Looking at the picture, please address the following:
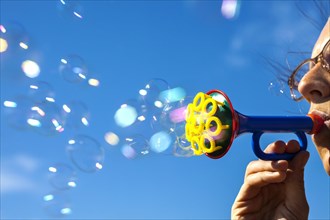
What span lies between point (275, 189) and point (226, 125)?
0.62 meters

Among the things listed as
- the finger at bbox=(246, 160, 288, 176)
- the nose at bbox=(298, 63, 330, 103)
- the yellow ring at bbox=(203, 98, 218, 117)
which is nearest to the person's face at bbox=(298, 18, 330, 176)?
the nose at bbox=(298, 63, 330, 103)

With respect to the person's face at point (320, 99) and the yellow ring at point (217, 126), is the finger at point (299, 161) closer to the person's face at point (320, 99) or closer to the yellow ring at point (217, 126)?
the person's face at point (320, 99)

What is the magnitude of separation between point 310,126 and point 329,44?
0.50 metres

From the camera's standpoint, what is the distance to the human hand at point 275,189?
2303 mm

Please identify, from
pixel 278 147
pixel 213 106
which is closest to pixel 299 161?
pixel 278 147

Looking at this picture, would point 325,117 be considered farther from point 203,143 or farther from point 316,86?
point 203,143

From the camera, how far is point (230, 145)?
7.21ft

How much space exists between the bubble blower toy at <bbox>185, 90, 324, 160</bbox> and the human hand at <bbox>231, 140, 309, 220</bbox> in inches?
2.0

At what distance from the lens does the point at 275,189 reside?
2602mm

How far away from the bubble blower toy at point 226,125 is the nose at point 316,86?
0.34 ft

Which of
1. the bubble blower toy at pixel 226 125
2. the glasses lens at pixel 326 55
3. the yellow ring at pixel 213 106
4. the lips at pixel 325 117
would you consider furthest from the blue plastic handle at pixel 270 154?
the glasses lens at pixel 326 55

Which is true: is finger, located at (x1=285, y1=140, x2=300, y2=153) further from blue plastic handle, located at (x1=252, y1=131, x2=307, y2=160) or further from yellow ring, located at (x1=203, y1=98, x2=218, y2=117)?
yellow ring, located at (x1=203, y1=98, x2=218, y2=117)

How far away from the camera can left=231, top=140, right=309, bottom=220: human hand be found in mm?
2303

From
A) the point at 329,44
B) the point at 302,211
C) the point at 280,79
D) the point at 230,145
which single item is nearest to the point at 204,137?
the point at 230,145
